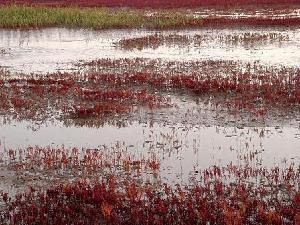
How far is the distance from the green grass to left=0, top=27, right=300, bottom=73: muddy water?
1319 millimetres

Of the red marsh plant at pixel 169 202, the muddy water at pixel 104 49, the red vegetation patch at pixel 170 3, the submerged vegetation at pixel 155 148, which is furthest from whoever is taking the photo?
the red vegetation patch at pixel 170 3

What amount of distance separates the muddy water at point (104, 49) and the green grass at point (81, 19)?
51.9 inches

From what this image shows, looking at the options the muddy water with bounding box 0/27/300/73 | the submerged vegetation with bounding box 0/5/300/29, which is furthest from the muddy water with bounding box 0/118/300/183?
the submerged vegetation with bounding box 0/5/300/29

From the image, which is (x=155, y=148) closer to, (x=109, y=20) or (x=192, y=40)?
(x=192, y=40)

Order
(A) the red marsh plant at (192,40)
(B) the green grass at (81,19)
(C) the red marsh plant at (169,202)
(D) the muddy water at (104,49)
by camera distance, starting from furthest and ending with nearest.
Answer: (B) the green grass at (81,19)
(A) the red marsh plant at (192,40)
(D) the muddy water at (104,49)
(C) the red marsh plant at (169,202)

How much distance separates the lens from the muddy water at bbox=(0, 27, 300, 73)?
21094 millimetres

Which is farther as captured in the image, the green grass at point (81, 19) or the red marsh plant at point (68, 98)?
the green grass at point (81, 19)

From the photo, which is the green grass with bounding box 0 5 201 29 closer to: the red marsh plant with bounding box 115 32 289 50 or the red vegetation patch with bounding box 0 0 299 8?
the red marsh plant with bounding box 115 32 289 50

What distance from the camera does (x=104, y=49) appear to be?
24.5 meters

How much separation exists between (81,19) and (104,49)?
28.7 feet

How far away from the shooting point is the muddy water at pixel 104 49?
69.2ft

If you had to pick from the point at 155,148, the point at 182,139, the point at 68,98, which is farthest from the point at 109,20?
the point at 155,148

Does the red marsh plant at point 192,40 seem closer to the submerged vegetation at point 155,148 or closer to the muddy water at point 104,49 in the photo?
the muddy water at point 104,49

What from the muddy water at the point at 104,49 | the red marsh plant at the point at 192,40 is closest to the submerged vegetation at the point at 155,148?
the muddy water at the point at 104,49
